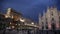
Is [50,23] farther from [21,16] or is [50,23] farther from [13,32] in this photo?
[13,32]

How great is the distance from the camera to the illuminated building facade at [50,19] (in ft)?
42.7

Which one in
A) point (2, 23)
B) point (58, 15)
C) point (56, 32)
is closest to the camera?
point (56, 32)

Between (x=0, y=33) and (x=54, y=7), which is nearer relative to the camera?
(x=0, y=33)

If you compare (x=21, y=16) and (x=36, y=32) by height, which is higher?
(x=21, y=16)

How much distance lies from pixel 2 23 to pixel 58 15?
6135mm

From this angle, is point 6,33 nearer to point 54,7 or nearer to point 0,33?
point 0,33

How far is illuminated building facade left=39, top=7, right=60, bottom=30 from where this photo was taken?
13.0m

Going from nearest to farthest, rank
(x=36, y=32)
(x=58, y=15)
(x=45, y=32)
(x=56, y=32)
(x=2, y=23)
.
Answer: (x=56, y=32), (x=45, y=32), (x=36, y=32), (x=2, y=23), (x=58, y=15)

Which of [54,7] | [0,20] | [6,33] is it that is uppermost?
[54,7]

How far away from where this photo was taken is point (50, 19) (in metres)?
13.4

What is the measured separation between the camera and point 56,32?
15.6 feet

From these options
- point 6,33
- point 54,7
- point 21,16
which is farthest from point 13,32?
point 54,7

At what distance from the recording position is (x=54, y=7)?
13711mm

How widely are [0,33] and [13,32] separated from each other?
2.13 ft
